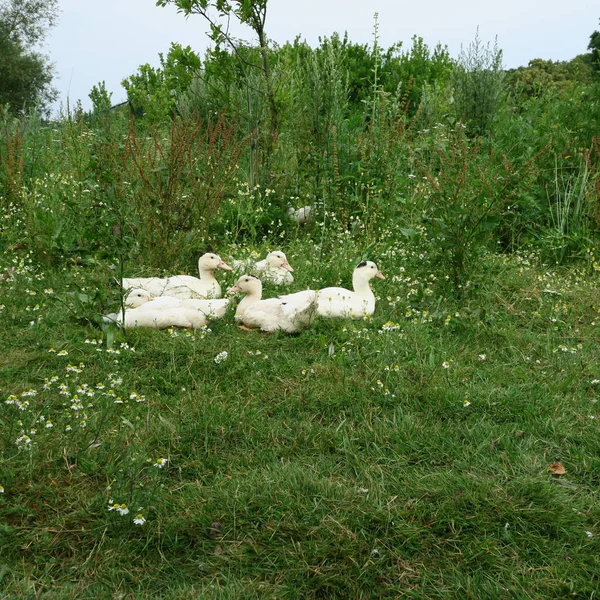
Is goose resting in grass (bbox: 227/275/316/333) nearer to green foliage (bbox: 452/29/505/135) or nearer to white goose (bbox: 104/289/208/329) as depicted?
white goose (bbox: 104/289/208/329)

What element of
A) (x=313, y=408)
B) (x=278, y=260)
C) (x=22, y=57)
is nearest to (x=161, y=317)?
(x=278, y=260)

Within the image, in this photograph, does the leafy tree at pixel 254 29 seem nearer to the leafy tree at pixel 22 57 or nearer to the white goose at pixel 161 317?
the white goose at pixel 161 317

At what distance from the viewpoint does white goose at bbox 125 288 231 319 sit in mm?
5195

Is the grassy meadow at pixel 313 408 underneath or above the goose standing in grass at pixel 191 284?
underneath

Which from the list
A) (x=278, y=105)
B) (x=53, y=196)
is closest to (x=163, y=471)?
(x=53, y=196)

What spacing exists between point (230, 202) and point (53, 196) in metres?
1.99

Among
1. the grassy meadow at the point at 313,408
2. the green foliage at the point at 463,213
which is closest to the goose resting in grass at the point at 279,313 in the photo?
the grassy meadow at the point at 313,408

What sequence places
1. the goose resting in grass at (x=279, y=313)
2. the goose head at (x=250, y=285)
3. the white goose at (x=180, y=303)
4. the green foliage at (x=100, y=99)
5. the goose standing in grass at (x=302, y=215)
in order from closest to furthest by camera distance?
the goose resting in grass at (x=279, y=313) < the white goose at (x=180, y=303) < the goose head at (x=250, y=285) < the goose standing in grass at (x=302, y=215) < the green foliage at (x=100, y=99)

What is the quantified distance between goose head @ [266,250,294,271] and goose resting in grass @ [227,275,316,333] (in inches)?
32.0

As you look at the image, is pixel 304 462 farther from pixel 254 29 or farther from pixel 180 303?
pixel 254 29

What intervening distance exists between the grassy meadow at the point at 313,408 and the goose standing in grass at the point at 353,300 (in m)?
0.17

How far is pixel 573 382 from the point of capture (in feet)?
14.4

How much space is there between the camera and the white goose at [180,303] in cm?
520

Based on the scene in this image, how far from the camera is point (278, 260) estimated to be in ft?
20.0
